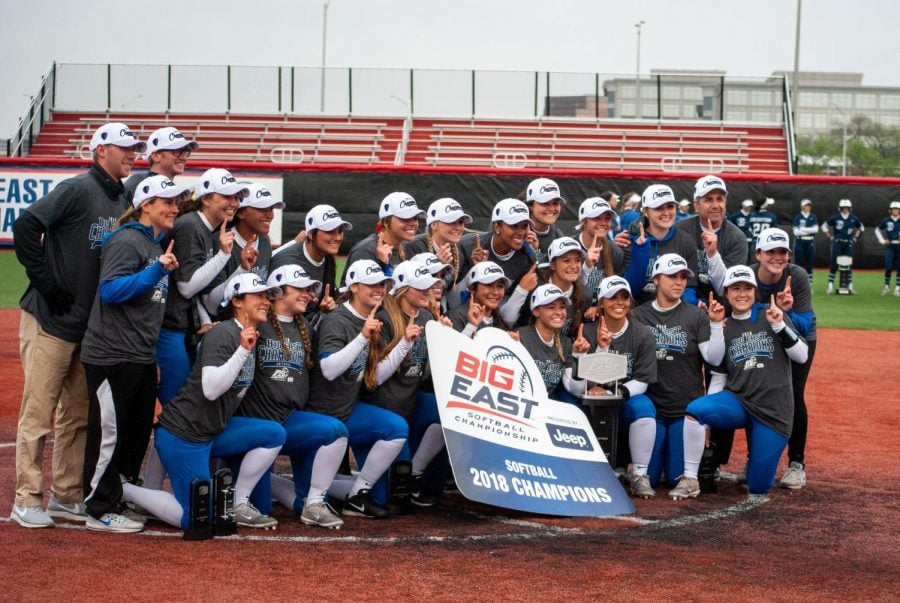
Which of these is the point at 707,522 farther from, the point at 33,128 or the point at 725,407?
the point at 33,128

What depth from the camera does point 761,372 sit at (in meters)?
8.35

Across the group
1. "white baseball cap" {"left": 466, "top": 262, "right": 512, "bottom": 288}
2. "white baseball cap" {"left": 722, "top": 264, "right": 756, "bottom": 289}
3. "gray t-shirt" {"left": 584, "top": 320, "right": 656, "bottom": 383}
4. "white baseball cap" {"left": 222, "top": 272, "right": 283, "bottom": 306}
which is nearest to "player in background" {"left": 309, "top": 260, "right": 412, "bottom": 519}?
"white baseball cap" {"left": 222, "top": 272, "right": 283, "bottom": 306}

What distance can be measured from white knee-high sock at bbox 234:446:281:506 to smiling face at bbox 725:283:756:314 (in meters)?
3.40

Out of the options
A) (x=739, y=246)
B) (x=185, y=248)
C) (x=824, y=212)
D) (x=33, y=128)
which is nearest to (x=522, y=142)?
(x=824, y=212)

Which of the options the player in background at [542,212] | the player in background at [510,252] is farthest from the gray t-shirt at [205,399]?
the player in background at [542,212]

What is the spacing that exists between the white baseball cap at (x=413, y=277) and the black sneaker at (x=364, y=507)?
1.29 metres

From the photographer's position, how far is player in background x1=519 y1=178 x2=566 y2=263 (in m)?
8.64

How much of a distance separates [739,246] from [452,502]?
9.74 feet

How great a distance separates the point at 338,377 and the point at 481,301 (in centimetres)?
122

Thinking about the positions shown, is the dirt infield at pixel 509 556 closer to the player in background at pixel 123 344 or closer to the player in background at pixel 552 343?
the player in background at pixel 123 344

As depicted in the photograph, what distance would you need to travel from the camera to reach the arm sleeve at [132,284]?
655 cm

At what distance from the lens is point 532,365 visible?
7.97 m

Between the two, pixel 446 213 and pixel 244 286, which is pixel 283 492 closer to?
pixel 244 286

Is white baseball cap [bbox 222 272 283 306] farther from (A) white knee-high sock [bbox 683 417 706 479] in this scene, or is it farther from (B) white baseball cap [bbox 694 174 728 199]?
(B) white baseball cap [bbox 694 174 728 199]
